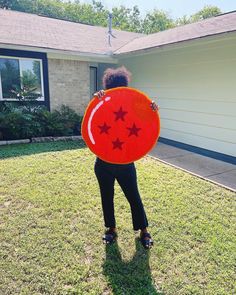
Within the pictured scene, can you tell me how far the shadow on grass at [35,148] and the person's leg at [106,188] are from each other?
3.99 meters

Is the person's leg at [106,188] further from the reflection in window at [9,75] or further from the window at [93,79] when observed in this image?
the window at [93,79]

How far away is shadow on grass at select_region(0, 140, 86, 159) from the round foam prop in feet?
13.4

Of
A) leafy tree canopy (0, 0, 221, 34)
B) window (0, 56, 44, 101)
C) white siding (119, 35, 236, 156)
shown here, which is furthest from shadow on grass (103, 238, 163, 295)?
leafy tree canopy (0, 0, 221, 34)

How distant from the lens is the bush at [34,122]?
747 centimetres

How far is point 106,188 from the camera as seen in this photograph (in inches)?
110

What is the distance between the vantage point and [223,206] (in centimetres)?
384

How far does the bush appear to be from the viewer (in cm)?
747

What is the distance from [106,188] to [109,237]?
1.97ft

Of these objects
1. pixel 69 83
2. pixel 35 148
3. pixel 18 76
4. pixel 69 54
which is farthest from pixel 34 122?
pixel 69 54

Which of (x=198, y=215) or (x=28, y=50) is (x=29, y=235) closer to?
(x=198, y=215)

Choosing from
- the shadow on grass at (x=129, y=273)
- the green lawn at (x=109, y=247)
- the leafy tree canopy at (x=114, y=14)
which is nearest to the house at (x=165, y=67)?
the green lawn at (x=109, y=247)

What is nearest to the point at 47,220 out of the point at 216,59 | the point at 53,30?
the point at 216,59

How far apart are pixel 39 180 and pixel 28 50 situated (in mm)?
5428

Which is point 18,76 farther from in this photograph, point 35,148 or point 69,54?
point 35,148
